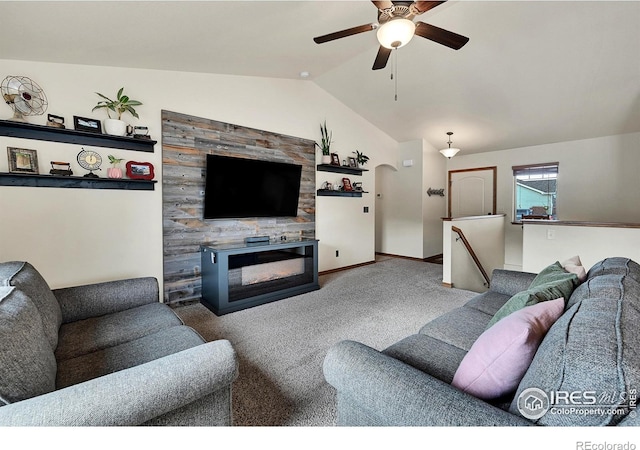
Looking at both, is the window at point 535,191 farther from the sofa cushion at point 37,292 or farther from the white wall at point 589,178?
the sofa cushion at point 37,292

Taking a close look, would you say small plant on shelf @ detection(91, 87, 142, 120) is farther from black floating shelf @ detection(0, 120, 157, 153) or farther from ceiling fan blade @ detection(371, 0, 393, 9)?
ceiling fan blade @ detection(371, 0, 393, 9)

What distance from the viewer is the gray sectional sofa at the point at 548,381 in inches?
26.8

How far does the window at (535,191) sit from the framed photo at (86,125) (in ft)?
22.6

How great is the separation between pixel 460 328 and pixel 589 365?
3.54 feet

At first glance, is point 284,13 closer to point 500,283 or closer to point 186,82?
point 186,82

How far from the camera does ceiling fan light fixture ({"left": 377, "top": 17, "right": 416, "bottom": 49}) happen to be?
2.05 m

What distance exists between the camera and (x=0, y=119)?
243 cm

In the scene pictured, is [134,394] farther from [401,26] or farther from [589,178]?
[589,178]

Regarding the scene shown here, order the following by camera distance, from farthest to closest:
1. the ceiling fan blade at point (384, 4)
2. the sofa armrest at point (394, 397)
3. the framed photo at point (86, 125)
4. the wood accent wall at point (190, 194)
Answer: the wood accent wall at point (190, 194), the framed photo at point (86, 125), the ceiling fan blade at point (384, 4), the sofa armrest at point (394, 397)

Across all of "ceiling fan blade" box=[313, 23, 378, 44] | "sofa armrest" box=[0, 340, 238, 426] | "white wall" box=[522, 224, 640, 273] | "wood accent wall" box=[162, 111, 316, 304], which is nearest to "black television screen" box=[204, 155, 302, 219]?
"wood accent wall" box=[162, 111, 316, 304]

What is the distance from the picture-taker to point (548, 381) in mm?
756

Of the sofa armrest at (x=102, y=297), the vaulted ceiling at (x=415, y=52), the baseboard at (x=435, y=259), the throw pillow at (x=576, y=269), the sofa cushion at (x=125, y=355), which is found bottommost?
the baseboard at (x=435, y=259)

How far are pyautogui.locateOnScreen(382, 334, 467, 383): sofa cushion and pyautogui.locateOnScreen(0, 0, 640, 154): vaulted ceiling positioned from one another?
282cm

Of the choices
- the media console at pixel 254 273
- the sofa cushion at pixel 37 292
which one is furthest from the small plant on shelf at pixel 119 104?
the sofa cushion at pixel 37 292
